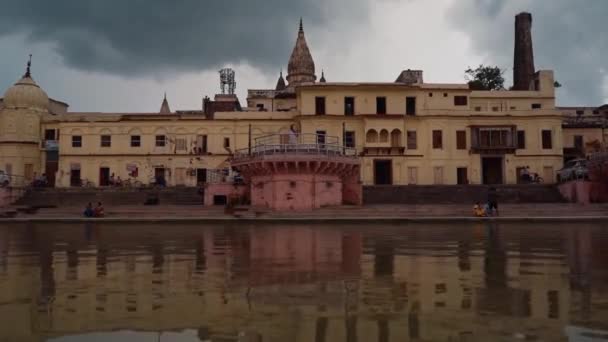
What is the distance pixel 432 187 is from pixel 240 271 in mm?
27622

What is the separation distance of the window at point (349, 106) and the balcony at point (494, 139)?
1001 centimetres

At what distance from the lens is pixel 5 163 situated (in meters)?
43.5

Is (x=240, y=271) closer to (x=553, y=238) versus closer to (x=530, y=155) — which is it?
(x=553, y=238)

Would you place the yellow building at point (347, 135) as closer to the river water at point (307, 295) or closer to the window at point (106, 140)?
the window at point (106, 140)

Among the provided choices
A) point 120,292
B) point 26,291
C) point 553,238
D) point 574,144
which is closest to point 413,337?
point 120,292

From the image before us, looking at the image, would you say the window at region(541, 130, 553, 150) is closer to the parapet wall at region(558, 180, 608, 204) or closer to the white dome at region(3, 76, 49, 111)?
the parapet wall at region(558, 180, 608, 204)

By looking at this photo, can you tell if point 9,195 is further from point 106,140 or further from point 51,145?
point 51,145

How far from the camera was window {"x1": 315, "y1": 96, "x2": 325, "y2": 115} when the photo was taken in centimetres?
4216

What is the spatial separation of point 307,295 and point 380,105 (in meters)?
37.5

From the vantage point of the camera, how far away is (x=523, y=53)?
2132 inches

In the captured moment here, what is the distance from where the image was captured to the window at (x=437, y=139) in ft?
139

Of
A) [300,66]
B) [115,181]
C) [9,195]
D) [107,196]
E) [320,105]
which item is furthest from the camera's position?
[300,66]

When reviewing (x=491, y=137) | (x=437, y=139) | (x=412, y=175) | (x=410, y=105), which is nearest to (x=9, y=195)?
(x=412, y=175)

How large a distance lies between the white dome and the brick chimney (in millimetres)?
47067
